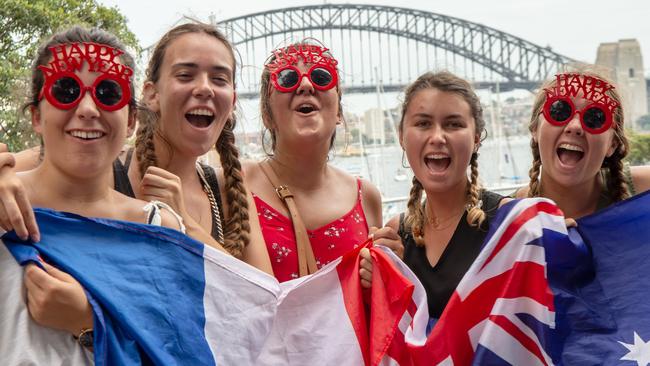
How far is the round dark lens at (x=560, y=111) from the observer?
10.1 ft

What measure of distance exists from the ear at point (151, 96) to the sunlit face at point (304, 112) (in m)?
0.67

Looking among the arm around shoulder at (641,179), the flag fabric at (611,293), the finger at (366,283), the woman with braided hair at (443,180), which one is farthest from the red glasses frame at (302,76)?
the arm around shoulder at (641,179)

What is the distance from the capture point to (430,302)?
114 inches

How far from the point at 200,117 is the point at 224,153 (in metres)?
0.31

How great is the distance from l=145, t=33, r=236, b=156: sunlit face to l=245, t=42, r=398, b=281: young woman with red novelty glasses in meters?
0.47

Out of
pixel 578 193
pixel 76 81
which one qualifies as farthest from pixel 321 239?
pixel 76 81

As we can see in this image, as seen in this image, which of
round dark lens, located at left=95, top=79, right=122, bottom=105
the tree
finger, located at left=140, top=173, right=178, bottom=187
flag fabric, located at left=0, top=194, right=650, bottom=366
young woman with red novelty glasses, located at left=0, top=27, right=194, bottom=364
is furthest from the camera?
the tree

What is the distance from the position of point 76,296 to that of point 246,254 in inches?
37.6

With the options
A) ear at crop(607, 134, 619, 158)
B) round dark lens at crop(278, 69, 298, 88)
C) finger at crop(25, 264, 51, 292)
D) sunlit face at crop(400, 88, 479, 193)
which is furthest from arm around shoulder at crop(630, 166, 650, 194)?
finger at crop(25, 264, 51, 292)

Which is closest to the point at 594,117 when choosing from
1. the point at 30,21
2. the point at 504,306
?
the point at 504,306

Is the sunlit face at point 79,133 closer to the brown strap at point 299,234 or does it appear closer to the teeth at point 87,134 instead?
the teeth at point 87,134

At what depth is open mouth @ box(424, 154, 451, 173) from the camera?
3137mm

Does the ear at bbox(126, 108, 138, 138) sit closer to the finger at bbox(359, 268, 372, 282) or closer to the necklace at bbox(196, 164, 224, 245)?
the necklace at bbox(196, 164, 224, 245)

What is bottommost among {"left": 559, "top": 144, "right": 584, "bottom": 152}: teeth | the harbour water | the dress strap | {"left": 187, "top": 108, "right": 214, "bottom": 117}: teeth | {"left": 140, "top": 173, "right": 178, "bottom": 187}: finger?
the harbour water
